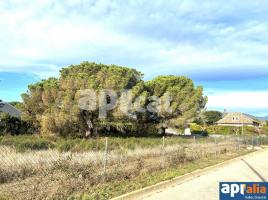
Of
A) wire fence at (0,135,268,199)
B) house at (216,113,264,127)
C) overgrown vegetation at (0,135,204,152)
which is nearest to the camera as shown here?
wire fence at (0,135,268,199)

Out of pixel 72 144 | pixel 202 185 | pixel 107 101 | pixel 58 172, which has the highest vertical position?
pixel 107 101

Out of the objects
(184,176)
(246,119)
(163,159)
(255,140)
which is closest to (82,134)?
(255,140)

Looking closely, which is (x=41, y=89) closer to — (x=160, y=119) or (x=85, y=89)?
(x=85, y=89)

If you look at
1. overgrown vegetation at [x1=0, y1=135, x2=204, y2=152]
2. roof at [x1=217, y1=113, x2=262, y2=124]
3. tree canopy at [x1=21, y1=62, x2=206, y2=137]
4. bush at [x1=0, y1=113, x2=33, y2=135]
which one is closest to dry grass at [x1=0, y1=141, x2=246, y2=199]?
overgrown vegetation at [x1=0, y1=135, x2=204, y2=152]

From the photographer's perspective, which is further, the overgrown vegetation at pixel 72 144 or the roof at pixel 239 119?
the roof at pixel 239 119

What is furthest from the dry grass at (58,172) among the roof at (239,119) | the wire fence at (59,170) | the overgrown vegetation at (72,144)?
the roof at (239,119)

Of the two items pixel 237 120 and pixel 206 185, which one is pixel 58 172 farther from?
pixel 237 120

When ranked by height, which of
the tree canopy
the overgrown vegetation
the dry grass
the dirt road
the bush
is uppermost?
the tree canopy

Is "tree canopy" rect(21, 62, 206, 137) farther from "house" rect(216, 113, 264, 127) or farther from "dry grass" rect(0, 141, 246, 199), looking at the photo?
"house" rect(216, 113, 264, 127)

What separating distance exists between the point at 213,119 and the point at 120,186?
350 ft

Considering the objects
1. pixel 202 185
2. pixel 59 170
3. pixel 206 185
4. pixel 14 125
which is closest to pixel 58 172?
pixel 59 170

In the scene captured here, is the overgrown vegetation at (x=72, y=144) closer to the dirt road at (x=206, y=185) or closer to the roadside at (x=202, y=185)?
the roadside at (x=202, y=185)

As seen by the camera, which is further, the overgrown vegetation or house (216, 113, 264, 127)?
house (216, 113, 264, 127)

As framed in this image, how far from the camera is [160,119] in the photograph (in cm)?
4116
